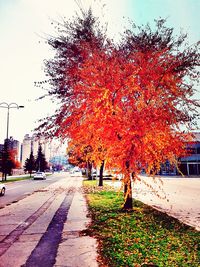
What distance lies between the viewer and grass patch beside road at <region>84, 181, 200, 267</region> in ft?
16.9

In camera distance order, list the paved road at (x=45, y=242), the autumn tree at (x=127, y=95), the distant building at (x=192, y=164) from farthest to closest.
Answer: the distant building at (x=192, y=164), the autumn tree at (x=127, y=95), the paved road at (x=45, y=242)

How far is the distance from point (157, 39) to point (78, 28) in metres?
3.26

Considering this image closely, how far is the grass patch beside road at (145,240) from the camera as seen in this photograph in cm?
514

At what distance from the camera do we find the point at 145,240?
658cm

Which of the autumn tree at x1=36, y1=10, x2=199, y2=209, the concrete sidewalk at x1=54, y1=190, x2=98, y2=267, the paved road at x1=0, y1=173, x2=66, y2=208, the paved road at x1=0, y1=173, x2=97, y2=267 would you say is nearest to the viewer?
the concrete sidewalk at x1=54, y1=190, x2=98, y2=267

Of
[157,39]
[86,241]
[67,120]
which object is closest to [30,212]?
[67,120]

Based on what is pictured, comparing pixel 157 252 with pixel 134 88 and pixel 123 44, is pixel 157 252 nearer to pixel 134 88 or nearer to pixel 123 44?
pixel 134 88

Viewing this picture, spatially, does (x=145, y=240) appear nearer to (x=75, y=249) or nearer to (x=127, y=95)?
(x=75, y=249)

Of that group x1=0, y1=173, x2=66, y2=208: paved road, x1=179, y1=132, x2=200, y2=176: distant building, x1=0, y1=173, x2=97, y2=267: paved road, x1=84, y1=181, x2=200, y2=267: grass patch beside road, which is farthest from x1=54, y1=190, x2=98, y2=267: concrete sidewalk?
x1=179, y1=132, x2=200, y2=176: distant building

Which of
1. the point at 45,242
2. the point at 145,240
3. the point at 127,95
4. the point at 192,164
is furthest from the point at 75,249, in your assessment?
the point at 192,164

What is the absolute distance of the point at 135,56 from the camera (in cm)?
964

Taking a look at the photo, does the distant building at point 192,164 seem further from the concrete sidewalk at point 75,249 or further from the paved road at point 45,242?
the concrete sidewalk at point 75,249

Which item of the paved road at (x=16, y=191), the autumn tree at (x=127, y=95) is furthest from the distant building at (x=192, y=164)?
the autumn tree at (x=127, y=95)

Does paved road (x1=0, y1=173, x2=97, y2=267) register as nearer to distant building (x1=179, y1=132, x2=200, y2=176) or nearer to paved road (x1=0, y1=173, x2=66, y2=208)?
paved road (x1=0, y1=173, x2=66, y2=208)
